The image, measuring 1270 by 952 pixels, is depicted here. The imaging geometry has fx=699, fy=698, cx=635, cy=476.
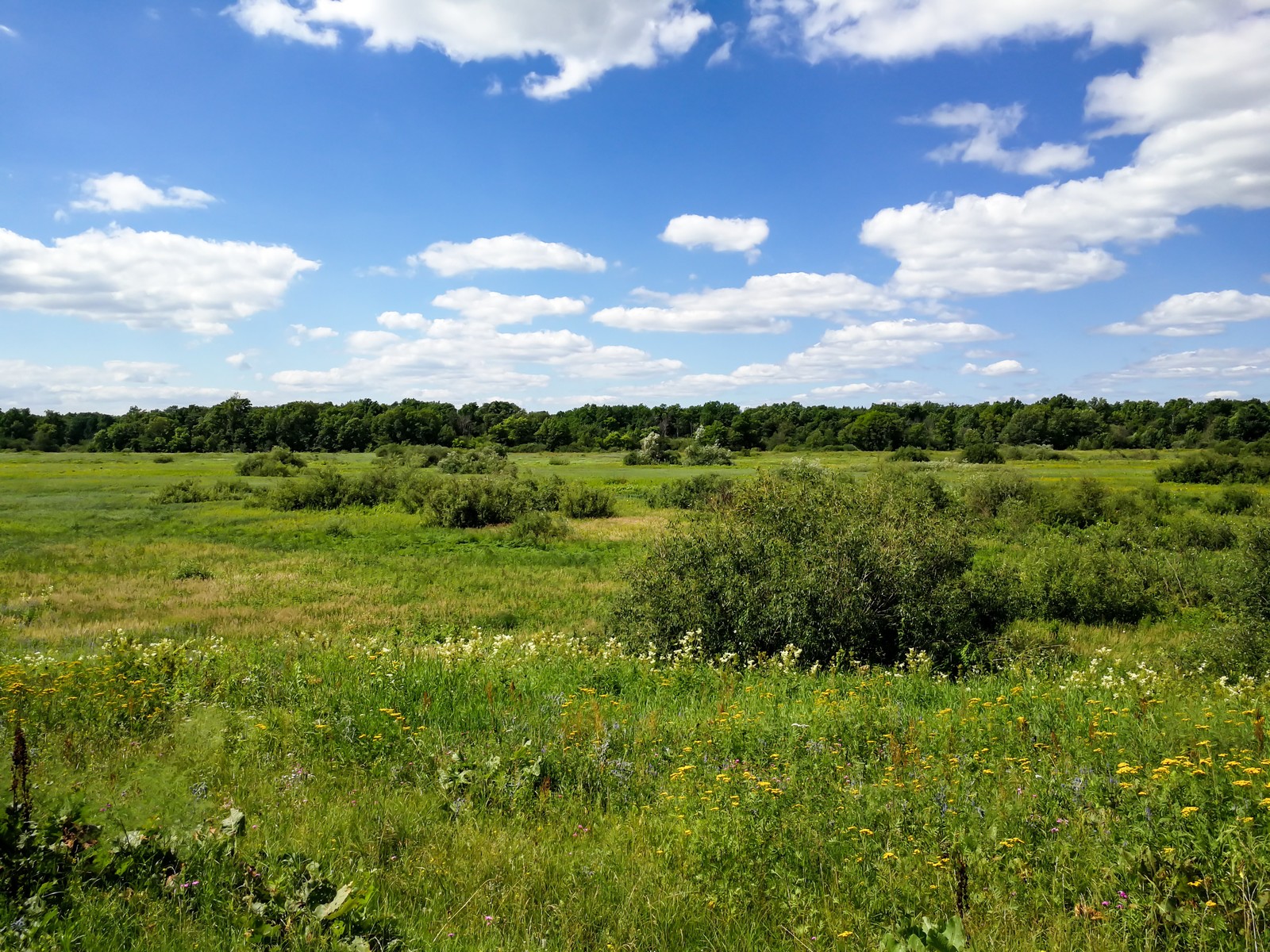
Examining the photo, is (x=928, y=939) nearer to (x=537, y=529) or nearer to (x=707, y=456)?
(x=537, y=529)

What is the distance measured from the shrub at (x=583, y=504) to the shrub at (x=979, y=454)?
45.0 m

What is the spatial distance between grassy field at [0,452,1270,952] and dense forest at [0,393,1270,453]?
110339 mm

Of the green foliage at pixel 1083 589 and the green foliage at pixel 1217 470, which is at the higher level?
the green foliage at pixel 1217 470

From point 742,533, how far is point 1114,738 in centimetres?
929

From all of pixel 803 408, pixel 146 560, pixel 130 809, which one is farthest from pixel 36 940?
pixel 803 408

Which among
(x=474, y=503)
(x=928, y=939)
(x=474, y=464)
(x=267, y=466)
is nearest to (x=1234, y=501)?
(x=474, y=503)

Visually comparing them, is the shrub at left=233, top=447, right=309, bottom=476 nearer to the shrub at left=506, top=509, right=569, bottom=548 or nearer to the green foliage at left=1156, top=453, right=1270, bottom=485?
the shrub at left=506, top=509, right=569, bottom=548

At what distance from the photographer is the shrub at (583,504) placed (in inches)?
1845

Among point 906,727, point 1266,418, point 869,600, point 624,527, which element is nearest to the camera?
point 906,727

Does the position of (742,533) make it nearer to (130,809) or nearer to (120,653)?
(120,653)

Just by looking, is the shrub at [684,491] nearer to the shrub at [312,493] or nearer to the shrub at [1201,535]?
the shrub at [312,493]

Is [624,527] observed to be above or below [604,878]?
below

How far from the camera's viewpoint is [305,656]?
452 inches

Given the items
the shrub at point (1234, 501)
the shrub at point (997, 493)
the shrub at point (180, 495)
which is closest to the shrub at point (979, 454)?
the shrub at point (1234, 501)
